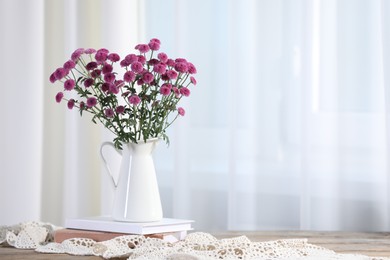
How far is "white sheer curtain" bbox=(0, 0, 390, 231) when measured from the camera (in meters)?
1.91

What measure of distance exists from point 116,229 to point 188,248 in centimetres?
18

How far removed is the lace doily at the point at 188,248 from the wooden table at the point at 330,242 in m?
0.03

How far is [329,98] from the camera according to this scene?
76.3 inches

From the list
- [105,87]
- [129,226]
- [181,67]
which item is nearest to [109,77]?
[105,87]

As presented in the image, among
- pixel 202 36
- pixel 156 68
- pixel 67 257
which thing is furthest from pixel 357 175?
pixel 67 257

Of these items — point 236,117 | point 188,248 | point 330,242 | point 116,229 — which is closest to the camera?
point 188,248

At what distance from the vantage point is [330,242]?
5.11 ft

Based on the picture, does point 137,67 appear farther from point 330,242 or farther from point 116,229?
point 330,242

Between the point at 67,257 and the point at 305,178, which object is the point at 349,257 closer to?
the point at 67,257

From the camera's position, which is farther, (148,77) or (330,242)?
(330,242)

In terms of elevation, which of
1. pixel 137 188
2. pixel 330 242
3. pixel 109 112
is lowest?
pixel 330 242

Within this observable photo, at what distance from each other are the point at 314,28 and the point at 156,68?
0.66 m

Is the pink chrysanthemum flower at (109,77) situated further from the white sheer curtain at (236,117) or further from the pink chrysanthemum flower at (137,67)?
the white sheer curtain at (236,117)

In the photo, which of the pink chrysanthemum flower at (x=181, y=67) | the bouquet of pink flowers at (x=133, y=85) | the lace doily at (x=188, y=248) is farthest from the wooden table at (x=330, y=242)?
the pink chrysanthemum flower at (x=181, y=67)
